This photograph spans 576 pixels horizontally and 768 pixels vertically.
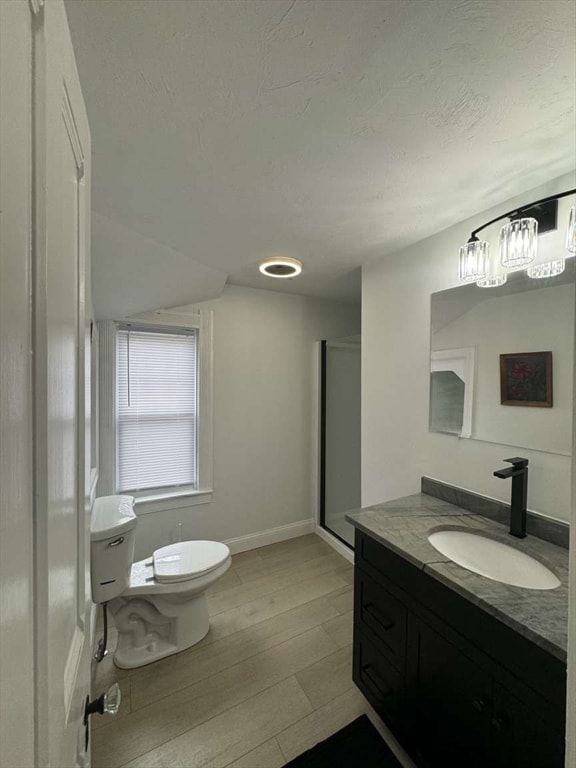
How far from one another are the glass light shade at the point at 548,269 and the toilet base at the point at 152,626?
2.42 m

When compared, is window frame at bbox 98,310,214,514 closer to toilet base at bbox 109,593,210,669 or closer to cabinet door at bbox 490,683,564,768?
toilet base at bbox 109,593,210,669

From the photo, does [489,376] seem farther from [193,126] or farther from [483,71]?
[193,126]

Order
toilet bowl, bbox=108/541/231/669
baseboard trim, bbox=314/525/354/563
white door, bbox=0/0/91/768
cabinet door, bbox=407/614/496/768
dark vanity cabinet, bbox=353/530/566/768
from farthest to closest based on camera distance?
baseboard trim, bbox=314/525/354/563, toilet bowl, bbox=108/541/231/669, cabinet door, bbox=407/614/496/768, dark vanity cabinet, bbox=353/530/566/768, white door, bbox=0/0/91/768

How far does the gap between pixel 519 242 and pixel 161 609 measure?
248cm

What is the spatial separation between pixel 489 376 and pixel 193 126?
1.54 meters

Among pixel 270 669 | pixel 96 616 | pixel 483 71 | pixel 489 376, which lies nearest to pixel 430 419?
pixel 489 376

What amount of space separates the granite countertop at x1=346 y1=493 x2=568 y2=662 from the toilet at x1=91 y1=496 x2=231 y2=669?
1.02 m

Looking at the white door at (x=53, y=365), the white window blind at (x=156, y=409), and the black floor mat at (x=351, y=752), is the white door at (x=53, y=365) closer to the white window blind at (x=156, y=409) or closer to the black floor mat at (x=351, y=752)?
the black floor mat at (x=351, y=752)

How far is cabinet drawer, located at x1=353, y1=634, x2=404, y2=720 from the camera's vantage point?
49.7 inches

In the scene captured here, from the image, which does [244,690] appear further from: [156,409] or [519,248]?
[519,248]

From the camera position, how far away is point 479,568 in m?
1.28

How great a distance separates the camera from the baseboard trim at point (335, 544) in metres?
2.70

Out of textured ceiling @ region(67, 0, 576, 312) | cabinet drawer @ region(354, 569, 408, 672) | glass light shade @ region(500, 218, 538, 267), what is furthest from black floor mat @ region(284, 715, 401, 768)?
textured ceiling @ region(67, 0, 576, 312)

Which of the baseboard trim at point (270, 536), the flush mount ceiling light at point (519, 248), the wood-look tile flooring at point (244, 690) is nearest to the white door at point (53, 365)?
the wood-look tile flooring at point (244, 690)
